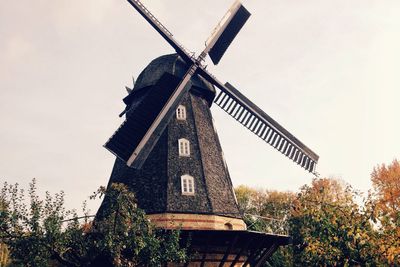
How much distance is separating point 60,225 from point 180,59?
33.2 ft

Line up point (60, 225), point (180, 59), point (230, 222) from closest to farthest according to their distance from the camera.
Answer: point (60, 225) → point (230, 222) → point (180, 59)

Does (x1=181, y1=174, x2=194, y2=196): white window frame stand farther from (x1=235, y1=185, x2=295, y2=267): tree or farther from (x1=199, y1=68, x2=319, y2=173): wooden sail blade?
(x1=235, y1=185, x2=295, y2=267): tree

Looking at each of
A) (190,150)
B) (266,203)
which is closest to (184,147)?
(190,150)

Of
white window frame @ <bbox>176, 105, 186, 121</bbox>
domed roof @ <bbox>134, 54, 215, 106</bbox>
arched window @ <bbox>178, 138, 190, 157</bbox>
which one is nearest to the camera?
arched window @ <bbox>178, 138, 190, 157</bbox>

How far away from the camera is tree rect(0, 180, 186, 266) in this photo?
11.2 m

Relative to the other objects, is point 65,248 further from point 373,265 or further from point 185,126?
point 373,265

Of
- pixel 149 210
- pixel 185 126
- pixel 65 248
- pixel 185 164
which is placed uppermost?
pixel 185 126

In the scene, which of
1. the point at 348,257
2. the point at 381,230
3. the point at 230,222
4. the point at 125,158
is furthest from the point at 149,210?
the point at 381,230

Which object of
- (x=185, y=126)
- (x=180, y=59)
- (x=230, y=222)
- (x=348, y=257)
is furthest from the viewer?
(x=180, y=59)

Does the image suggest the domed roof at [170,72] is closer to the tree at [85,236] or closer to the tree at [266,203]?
the tree at [85,236]

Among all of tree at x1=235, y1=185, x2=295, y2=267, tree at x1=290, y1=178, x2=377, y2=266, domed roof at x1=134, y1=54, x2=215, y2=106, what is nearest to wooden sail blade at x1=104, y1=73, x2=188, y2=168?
domed roof at x1=134, y1=54, x2=215, y2=106

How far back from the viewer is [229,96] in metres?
19.0

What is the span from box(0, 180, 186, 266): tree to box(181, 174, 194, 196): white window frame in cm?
288

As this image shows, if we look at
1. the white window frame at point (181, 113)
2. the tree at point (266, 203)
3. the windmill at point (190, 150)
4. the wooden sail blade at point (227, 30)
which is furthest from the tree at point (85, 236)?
the tree at point (266, 203)
